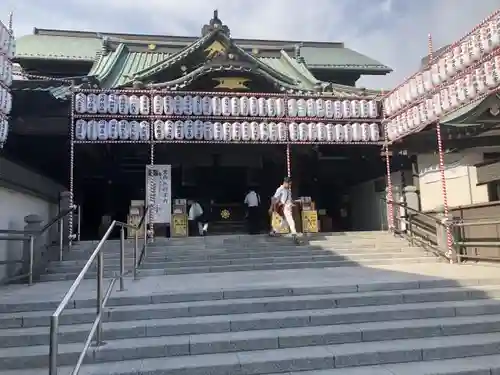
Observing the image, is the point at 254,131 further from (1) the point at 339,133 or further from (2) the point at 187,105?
(1) the point at 339,133

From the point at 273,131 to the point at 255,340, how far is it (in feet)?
26.4

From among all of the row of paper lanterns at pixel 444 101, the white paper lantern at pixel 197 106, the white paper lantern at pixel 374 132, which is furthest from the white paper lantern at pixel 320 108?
the white paper lantern at pixel 197 106

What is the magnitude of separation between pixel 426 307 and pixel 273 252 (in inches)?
167

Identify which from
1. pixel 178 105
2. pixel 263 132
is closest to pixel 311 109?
pixel 263 132

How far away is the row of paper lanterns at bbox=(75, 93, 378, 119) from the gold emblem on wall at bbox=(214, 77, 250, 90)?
6.46 ft

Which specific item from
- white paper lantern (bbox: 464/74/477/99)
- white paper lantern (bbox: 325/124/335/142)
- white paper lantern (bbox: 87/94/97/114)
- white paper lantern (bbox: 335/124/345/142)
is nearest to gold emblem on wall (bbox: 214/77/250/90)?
white paper lantern (bbox: 325/124/335/142)

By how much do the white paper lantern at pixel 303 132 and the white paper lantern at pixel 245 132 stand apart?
147 centimetres

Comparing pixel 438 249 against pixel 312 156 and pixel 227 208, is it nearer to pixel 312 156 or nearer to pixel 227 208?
pixel 312 156

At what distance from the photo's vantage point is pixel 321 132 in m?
12.0

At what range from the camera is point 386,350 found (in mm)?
4258

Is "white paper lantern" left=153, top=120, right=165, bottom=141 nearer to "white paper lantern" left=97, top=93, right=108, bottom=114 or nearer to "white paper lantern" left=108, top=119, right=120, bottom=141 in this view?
"white paper lantern" left=108, top=119, right=120, bottom=141

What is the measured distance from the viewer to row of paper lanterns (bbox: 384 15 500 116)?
24.6 feet

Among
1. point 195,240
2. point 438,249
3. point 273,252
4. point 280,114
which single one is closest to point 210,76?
point 280,114

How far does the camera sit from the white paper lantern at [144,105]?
10992 millimetres
